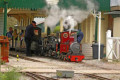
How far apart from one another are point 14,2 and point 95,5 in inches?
213

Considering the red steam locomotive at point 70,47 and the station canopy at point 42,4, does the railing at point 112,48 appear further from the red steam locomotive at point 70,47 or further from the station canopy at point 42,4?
the station canopy at point 42,4

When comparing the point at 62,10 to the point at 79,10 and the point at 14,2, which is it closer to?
the point at 79,10

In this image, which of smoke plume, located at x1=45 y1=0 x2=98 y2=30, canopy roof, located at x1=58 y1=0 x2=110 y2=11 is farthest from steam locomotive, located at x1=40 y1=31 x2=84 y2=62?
canopy roof, located at x1=58 y1=0 x2=110 y2=11

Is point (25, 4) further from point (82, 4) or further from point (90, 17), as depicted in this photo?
point (90, 17)

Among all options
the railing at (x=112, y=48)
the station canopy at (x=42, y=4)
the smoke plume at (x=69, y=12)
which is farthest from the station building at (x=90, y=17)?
the railing at (x=112, y=48)

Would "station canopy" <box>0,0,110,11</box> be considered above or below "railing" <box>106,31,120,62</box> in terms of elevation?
above

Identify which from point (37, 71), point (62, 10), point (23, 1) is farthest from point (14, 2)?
point (37, 71)

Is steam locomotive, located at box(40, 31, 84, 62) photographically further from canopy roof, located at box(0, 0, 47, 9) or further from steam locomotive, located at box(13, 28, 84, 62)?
canopy roof, located at box(0, 0, 47, 9)

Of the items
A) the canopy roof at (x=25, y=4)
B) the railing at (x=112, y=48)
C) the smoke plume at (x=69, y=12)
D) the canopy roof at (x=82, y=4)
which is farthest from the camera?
the canopy roof at (x=82, y=4)

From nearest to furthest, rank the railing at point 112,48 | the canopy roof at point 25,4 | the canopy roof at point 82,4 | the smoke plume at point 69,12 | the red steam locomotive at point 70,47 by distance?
the red steam locomotive at point 70,47 → the railing at point 112,48 → the canopy roof at point 25,4 → the smoke plume at point 69,12 → the canopy roof at point 82,4

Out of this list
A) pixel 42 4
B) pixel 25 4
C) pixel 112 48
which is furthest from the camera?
pixel 42 4

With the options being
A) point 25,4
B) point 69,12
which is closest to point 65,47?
point 69,12

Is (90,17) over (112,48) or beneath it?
over

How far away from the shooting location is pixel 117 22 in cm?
2431
